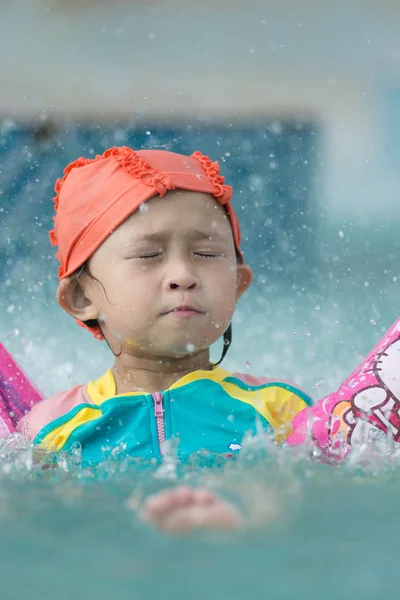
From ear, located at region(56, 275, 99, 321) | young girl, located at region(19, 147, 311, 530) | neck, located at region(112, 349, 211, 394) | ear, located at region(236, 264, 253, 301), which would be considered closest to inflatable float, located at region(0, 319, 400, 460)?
young girl, located at region(19, 147, 311, 530)

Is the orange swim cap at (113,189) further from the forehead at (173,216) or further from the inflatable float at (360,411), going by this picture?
the inflatable float at (360,411)

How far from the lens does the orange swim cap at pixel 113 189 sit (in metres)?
2.55

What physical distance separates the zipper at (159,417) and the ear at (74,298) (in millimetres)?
369

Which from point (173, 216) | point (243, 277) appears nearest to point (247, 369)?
point (243, 277)

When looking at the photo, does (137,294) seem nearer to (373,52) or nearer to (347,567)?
(347,567)

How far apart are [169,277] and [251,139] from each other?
11.6ft

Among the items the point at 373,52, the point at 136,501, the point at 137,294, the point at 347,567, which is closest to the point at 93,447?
the point at 137,294

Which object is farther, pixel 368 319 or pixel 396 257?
pixel 396 257

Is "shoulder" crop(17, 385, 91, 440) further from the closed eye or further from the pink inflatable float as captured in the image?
the pink inflatable float

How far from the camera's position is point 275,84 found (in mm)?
8594

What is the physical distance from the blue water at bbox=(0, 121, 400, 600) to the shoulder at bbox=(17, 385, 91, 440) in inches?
9.5

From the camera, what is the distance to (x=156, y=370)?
104 inches

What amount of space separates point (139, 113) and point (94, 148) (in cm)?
342

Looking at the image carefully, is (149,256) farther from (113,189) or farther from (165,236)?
(113,189)
